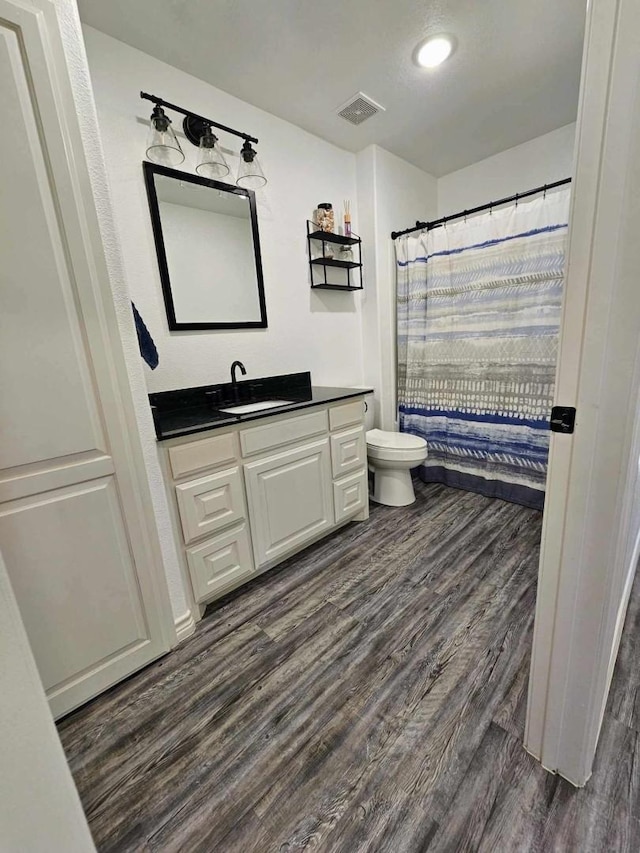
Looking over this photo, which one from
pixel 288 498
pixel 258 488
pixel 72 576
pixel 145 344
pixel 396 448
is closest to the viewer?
pixel 72 576

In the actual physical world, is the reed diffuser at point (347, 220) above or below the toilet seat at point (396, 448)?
above

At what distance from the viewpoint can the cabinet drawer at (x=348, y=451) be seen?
2.01 m

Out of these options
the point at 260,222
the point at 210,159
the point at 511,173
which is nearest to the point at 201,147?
the point at 210,159

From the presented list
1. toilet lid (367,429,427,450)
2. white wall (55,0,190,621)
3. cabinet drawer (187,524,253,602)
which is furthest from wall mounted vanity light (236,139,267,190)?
cabinet drawer (187,524,253,602)

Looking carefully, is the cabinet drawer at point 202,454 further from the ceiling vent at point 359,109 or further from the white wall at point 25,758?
the ceiling vent at point 359,109

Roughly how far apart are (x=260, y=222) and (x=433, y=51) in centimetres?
112

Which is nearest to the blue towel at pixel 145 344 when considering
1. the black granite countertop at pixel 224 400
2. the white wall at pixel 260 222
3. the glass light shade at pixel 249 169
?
the black granite countertop at pixel 224 400

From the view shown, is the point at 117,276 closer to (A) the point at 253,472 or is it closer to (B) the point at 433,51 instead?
(A) the point at 253,472

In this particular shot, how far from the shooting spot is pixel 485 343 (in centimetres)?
232

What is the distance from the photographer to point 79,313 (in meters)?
1.07

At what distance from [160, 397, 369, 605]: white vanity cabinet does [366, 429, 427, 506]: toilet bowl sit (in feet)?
0.88

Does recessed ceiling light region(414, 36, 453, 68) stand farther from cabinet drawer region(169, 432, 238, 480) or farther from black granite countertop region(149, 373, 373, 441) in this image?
cabinet drawer region(169, 432, 238, 480)

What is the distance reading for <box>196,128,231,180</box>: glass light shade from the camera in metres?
1.69

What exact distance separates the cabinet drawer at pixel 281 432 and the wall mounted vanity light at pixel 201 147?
4.27 feet
